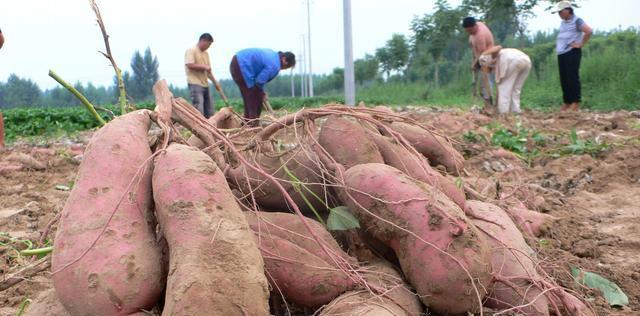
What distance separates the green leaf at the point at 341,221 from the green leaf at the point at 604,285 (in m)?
1.03

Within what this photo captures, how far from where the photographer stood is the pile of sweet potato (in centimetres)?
147

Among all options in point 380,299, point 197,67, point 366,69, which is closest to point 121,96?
point 380,299

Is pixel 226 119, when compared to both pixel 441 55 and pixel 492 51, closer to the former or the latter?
pixel 492 51

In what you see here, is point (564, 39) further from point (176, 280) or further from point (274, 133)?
point (176, 280)

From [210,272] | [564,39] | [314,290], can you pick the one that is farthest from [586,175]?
[564,39]

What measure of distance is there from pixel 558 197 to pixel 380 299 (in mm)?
2749

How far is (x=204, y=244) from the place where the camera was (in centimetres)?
146

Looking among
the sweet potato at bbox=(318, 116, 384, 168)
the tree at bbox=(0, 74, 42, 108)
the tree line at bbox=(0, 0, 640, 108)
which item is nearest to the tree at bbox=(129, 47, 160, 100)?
the tree line at bbox=(0, 0, 640, 108)

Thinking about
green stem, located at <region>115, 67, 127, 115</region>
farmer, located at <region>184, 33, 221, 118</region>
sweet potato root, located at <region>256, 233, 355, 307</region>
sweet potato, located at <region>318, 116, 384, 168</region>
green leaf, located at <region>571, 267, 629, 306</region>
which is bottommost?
green leaf, located at <region>571, 267, 629, 306</region>

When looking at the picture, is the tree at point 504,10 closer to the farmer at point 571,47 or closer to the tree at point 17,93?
the farmer at point 571,47

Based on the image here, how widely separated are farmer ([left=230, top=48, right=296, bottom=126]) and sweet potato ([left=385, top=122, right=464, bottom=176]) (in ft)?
17.0

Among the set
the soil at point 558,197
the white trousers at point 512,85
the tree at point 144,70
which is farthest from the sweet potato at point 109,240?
the tree at point 144,70

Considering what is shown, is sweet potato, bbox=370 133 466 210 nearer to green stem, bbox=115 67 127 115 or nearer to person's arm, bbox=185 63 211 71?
green stem, bbox=115 67 127 115

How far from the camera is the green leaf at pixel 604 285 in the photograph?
220 cm
